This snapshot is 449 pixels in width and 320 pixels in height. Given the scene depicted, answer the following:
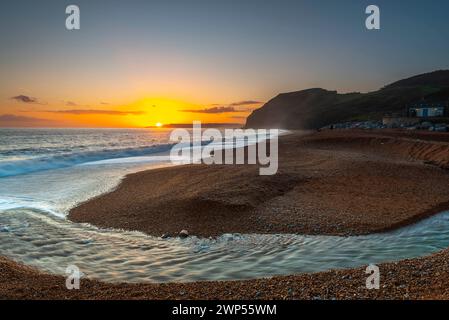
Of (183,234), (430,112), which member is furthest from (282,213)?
(430,112)

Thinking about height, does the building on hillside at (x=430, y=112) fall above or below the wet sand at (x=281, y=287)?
above

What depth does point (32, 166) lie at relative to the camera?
2714 centimetres

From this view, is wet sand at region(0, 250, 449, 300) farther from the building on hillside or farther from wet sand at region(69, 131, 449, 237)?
the building on hillside

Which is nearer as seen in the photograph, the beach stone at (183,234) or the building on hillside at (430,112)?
the beach stone at (183,234)

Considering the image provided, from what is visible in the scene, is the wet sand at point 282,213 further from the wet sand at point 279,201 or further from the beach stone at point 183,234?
the beach stone at point 183,234

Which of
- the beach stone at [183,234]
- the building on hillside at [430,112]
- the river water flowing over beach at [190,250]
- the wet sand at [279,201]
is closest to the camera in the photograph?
the river water flowing over beach at [190,250]

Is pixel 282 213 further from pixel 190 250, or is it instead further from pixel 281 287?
pixel 281 287

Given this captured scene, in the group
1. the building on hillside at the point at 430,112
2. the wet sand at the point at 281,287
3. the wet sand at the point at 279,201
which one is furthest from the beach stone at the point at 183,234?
the building on hillside at the point at 430,112

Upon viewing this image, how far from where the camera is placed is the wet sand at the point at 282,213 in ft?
16.9

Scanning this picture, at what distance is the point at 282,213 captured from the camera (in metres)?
10.5

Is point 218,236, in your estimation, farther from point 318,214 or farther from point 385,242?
point 385,242

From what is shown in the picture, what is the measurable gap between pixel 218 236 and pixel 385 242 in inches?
163
